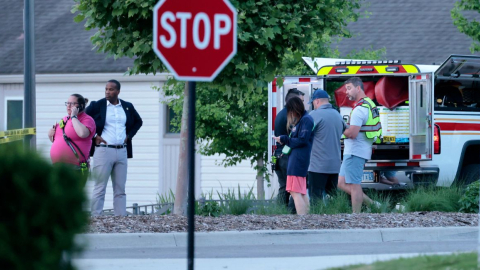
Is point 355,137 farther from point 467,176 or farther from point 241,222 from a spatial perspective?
point 467,176

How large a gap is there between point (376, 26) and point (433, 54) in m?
2.32

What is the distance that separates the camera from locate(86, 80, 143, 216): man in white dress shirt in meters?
11.1

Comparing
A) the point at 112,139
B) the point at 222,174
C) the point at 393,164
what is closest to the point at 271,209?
the point at 112,139

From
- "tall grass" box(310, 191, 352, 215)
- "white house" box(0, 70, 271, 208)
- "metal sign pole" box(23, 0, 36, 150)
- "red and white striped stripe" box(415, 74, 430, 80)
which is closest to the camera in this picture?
"tall grass" box(310, 191, 352, 215)

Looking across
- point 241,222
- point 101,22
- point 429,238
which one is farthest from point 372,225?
point 101,22

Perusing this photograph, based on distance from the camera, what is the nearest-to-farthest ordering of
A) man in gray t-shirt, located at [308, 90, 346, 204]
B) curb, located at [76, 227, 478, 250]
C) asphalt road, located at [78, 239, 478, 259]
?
asphalt road, located at [78, 239, 478, 259] → curb, located at [76, 227, 478, 250] → man in gray t-shirt, located at [308, 90, 346, 204]

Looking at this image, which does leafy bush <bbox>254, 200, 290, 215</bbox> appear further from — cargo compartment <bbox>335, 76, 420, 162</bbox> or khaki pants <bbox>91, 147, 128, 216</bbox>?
cargo compartment <bbox>335, 76, 420, 162</bbox>

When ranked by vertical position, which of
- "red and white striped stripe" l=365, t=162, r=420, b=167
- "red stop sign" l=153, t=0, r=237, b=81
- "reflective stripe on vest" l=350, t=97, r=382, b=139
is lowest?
"red and white striped stripe" l=365, t=162, r=420, b=167

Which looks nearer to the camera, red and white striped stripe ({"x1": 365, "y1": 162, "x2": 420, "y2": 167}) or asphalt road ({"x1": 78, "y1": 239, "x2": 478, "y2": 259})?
Result: asphalt road ({"x1": 78, "y1": 239, "x2": 478, "y2": 259})

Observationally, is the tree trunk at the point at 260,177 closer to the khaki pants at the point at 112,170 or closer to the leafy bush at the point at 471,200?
the khaki pants at the point at 112,170

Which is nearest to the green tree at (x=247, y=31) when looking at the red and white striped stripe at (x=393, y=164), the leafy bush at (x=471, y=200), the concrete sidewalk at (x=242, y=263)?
the leafy bush at (x=471, y=200)

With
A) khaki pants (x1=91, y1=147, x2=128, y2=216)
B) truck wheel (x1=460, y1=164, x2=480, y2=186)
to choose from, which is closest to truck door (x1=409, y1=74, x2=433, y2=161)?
truck wheel (x1=460, y1=164, x2=480, y2=186)

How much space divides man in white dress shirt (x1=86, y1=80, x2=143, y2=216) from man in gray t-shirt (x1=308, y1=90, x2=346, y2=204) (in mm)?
2404

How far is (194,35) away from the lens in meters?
5.75
